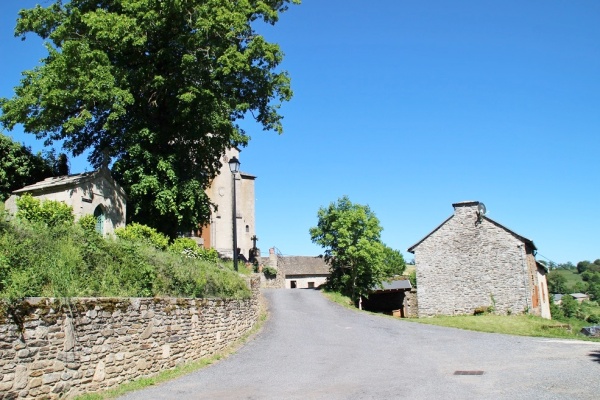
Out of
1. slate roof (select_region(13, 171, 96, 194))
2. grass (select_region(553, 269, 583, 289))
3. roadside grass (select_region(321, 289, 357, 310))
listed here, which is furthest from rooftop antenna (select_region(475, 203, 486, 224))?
grass (select_region(553, 269, 583, 289))

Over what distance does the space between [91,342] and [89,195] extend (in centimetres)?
1157

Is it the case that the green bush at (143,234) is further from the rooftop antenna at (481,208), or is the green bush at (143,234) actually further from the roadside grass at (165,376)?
the rooftop antenna at (481,208)

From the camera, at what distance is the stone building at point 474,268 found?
102ft

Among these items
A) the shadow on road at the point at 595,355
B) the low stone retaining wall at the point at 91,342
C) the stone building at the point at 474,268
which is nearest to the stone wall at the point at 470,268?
the stone building at the point at 474,268

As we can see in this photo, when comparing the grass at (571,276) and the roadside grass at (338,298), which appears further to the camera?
the grass at (571,276)

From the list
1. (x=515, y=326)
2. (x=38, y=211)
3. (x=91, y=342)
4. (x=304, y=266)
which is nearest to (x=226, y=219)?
(x=304, y=266)

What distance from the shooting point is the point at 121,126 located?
23.6 metres

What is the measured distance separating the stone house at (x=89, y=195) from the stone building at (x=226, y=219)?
1344 cm

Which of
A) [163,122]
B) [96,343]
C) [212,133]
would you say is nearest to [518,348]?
[96,343]

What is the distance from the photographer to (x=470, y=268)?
32.6m

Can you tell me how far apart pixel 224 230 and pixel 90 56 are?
2069 cm

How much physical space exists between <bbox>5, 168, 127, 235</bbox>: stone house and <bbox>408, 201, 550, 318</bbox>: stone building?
2055 centimetres

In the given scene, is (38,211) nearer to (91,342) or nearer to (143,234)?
(143,234)

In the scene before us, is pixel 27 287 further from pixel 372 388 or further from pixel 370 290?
pixel 370 290
